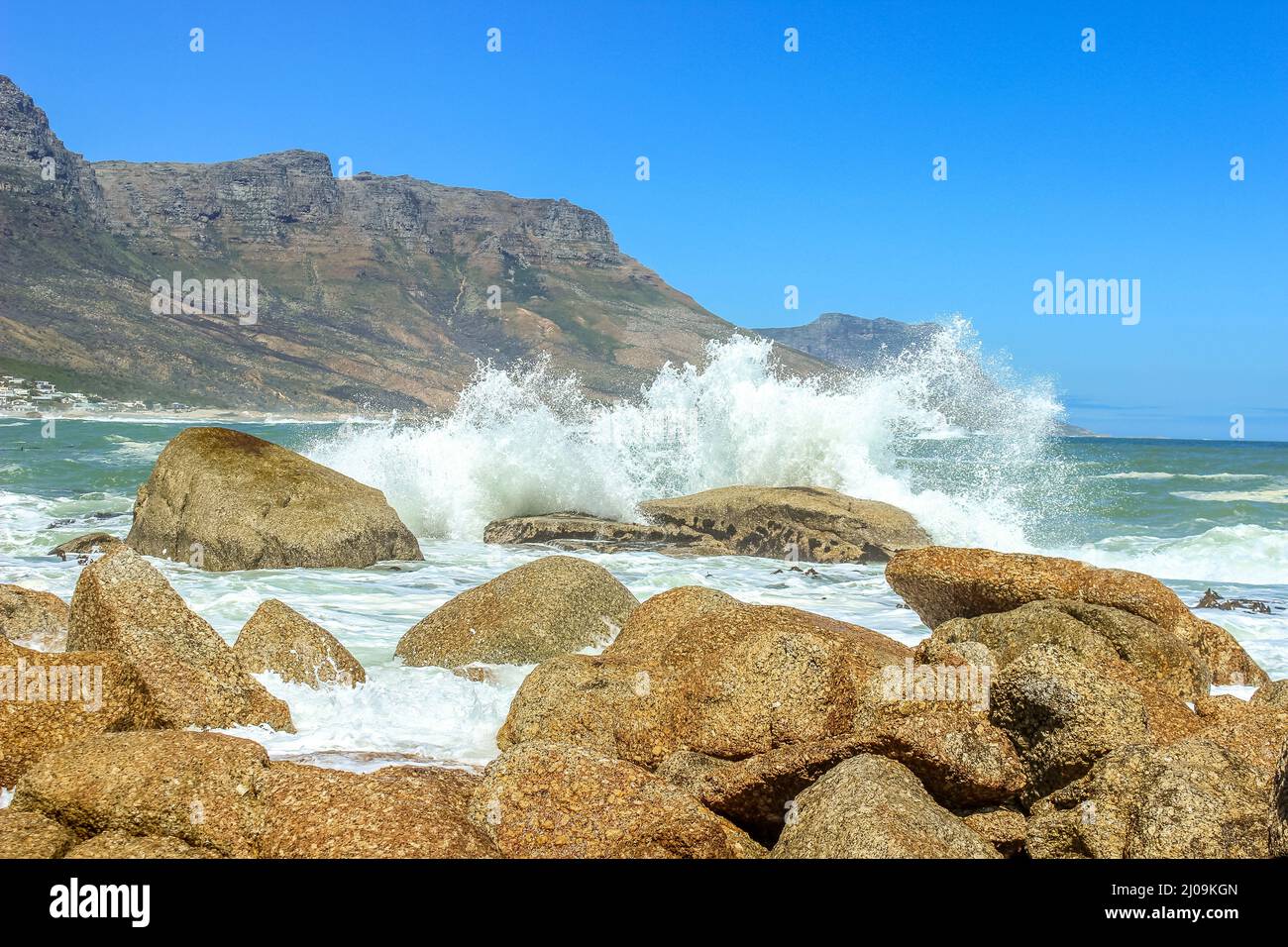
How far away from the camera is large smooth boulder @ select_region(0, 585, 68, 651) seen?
7.51 metres

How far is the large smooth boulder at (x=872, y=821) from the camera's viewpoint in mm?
3742

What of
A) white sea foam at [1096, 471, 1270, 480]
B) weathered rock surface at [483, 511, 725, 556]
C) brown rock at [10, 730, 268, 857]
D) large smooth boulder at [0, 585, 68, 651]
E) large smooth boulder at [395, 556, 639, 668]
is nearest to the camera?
brown rock at [10, 730, 268, 857]

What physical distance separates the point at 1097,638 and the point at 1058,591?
1040 mm

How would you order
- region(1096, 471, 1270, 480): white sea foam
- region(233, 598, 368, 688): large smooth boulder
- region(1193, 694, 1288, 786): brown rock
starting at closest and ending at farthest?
region(1193, 694, 1288, 786): brown rock, region(233, 598, 368, 688): large smooth boulder, region(1096, 471, 1270, 480): white sea foam

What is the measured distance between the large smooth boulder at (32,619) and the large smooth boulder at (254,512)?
369cm

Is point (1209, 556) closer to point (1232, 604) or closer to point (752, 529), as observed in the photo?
point (1232, 604)

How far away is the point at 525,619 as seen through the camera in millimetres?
7805

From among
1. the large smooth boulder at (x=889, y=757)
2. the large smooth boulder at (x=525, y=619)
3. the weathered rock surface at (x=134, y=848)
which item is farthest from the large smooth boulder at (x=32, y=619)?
the large smooth boulder at (x=889, y=757)

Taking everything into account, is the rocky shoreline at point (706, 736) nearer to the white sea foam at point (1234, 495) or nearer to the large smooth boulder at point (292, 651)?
the large smooth boulder at point (292, 651)

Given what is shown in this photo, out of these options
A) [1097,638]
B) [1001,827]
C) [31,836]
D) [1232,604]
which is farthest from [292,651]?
[1232,604]

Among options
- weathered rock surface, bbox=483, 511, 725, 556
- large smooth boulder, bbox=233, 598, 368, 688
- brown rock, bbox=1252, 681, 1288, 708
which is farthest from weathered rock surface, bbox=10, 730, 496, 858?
weathered rock surface, bbox=483, 511, 725, 556

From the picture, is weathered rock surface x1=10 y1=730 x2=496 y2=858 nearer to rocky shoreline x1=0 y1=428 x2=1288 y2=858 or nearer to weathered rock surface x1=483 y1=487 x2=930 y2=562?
rocky shoreline x1=0 y1=428 x2=1288 y2=858

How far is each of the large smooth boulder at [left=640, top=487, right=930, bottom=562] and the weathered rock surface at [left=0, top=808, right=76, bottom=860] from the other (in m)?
11.6
